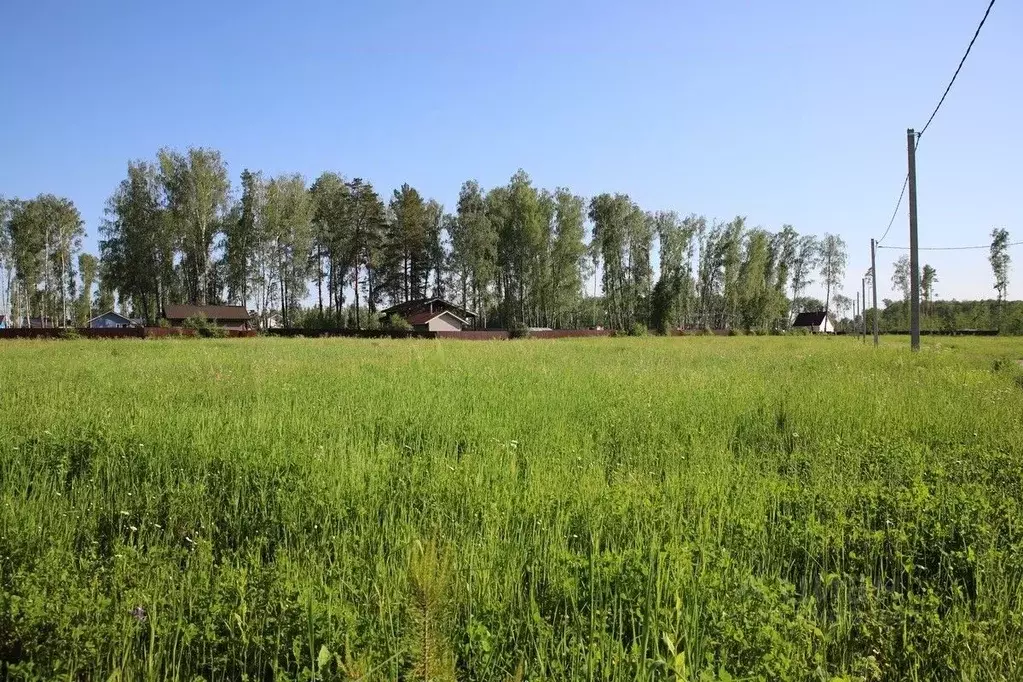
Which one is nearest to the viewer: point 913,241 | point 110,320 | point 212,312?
point 913,241

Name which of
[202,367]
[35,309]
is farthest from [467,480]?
[35,309]

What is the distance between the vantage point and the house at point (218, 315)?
5544cm

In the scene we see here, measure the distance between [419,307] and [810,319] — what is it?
73.1 metres

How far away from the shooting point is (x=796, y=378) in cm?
1188

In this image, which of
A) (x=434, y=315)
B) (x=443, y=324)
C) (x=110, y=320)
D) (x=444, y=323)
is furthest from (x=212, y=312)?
(x=110, y=320)

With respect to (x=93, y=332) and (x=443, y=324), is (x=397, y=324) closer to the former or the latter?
(x=443, y=324)

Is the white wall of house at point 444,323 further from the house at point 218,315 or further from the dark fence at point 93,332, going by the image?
the dark fence at point 93,332

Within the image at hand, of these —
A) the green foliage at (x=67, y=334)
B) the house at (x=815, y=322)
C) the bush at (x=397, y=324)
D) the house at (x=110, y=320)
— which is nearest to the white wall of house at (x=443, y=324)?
the bush at (x=397, y=324)

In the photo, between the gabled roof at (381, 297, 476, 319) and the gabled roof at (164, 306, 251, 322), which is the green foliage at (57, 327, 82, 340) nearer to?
the gabled roof at (164, 306, 251, 322)

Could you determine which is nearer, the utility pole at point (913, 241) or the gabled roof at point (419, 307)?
the utility pole at point (913, 241)

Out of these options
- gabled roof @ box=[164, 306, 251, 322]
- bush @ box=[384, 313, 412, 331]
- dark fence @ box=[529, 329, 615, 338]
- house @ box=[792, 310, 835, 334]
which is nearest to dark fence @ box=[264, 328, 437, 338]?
bush @ box=[384, 313, 412, 331]

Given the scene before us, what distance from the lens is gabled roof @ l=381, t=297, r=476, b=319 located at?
215ft

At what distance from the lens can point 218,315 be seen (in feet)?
190

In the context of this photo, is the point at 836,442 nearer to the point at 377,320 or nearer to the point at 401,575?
the point at 401,575
